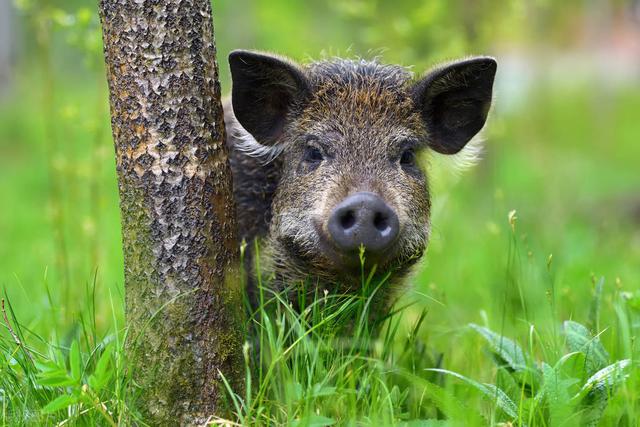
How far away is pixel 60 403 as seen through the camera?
301 centimetres

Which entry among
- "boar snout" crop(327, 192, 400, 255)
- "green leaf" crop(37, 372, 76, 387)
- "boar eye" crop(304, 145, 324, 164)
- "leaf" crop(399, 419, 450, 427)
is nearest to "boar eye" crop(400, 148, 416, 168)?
"boar eye" crop(304, 145, 324, 164)

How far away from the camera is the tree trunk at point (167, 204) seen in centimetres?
349

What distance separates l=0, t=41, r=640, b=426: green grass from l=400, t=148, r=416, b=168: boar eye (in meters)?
0.47

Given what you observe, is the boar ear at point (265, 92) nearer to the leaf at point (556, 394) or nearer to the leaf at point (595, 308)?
the leaf at point (595, 308)

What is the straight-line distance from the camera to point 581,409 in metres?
3.35

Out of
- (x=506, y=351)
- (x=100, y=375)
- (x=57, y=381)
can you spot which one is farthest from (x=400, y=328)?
(x=57, y=381)

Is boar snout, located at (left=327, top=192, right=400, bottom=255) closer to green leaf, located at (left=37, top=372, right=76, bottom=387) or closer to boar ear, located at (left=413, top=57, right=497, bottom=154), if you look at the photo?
boar ear, located at (left=413, top=57, right=497, bottom=154)

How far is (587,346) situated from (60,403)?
7.24ft

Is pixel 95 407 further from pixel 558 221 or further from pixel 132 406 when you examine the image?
pixel 558 221

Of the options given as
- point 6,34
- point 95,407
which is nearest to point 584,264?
point 95,407

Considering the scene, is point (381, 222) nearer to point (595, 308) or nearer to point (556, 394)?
point (556, 394)

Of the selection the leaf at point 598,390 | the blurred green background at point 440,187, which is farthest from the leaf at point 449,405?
the blurred green background at point 440,187

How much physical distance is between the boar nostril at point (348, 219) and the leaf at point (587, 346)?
109cm

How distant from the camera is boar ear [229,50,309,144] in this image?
4.39m
